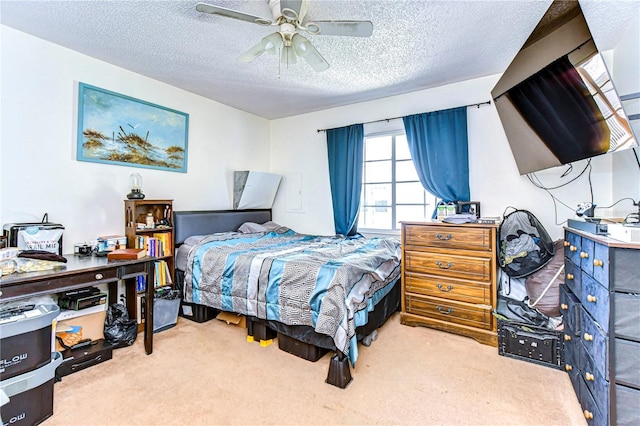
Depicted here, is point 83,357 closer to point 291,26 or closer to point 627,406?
point 291,26

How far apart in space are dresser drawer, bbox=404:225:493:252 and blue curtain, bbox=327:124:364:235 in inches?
46.2

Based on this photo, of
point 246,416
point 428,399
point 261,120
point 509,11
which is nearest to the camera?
point 246,416

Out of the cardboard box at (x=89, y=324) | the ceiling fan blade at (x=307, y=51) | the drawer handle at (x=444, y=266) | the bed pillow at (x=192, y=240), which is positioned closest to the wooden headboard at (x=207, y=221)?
the bed pillow at (x=192, y=240)

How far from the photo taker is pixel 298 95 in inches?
149

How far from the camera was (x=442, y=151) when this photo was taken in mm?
3393

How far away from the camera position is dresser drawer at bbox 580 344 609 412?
53.7 inches

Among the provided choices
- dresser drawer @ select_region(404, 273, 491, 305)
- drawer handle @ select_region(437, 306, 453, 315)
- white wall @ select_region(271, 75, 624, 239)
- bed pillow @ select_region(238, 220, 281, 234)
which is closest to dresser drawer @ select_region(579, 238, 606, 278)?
dresser drawer @ select_region(404, 273, 491, 305)

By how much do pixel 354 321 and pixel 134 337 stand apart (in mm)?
1958

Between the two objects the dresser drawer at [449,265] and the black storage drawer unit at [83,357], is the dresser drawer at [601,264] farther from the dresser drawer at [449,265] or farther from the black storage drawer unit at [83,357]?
the black storage drawer unit at [83,357]

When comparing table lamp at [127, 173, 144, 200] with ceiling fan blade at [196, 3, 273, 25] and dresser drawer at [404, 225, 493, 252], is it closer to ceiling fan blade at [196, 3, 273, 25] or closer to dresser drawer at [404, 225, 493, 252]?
ceiling fan blade at [196, 3, 273, 25]

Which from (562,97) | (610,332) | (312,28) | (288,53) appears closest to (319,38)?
(288,53)

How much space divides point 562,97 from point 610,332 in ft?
4.78

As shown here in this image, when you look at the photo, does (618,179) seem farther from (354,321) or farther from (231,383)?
(231,383)

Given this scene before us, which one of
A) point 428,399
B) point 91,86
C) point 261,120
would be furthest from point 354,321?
point 261,120
